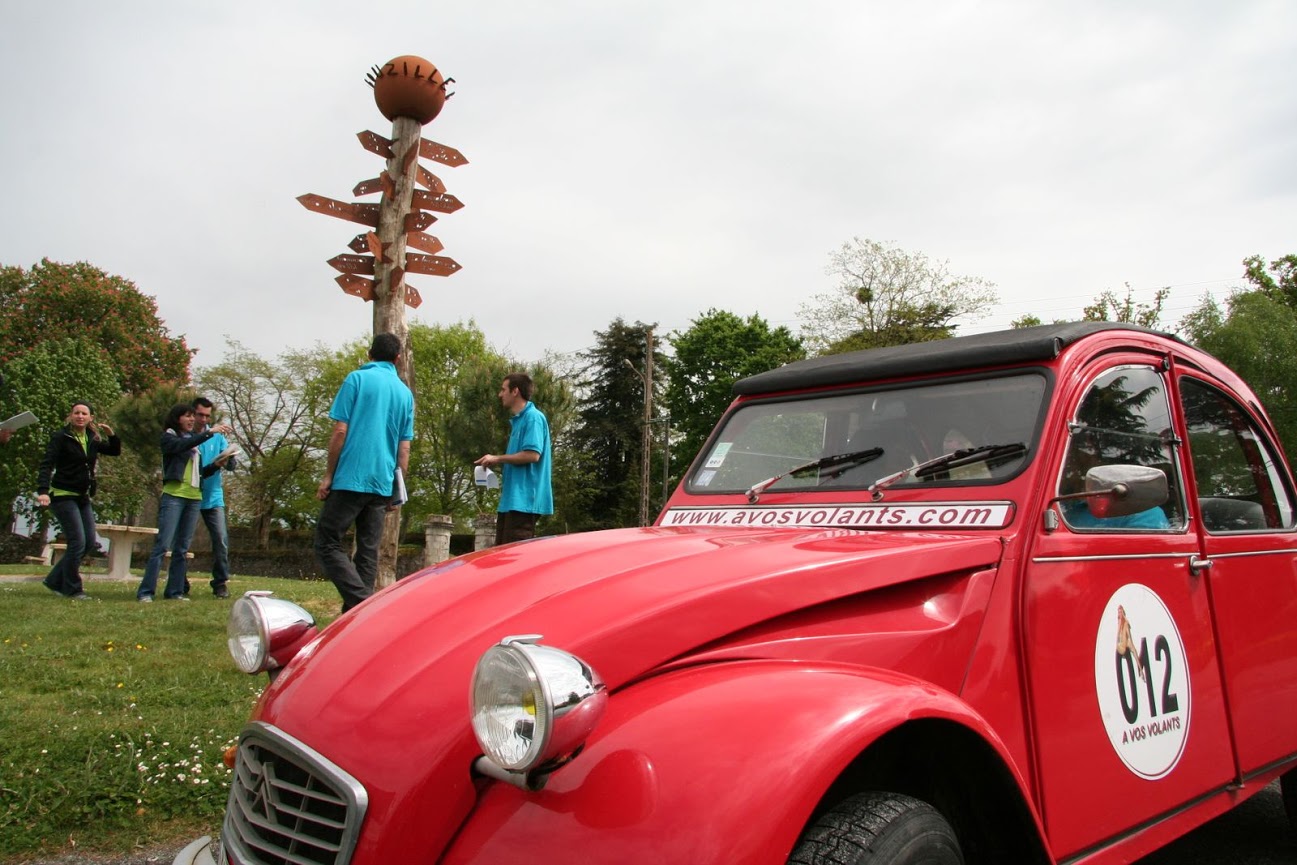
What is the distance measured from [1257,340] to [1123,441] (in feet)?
139

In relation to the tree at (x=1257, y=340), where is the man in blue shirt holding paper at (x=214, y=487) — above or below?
below

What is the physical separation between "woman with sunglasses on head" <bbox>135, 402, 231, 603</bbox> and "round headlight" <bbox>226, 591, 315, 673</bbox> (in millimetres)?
6489

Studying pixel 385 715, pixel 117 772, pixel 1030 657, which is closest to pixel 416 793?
pixel 385 715

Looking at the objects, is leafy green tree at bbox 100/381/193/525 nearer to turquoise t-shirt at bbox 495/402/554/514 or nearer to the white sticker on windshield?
turquoise t-shirt at bbox 495/402/554/514

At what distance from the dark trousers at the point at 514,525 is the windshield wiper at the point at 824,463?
3.34 m

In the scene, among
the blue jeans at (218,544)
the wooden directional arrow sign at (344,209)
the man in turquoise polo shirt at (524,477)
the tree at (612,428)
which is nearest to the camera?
the man in turquoise polo shirt at (524,477)

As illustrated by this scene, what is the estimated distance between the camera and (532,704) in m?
1.45

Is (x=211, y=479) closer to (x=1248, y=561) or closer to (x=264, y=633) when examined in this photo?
(x=264, y=633)

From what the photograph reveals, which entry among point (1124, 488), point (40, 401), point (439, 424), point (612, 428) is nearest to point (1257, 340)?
point (612, 428)

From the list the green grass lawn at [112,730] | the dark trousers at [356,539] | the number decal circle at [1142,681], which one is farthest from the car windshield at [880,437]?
the dark trousers at [356,539]

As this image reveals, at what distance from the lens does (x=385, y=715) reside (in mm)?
1685

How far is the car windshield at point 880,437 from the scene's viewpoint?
2611mm

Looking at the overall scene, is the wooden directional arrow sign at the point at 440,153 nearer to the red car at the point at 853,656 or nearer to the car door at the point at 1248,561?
the red car at the point at 853,656

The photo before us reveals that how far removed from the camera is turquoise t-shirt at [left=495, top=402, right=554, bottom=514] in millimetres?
6168
